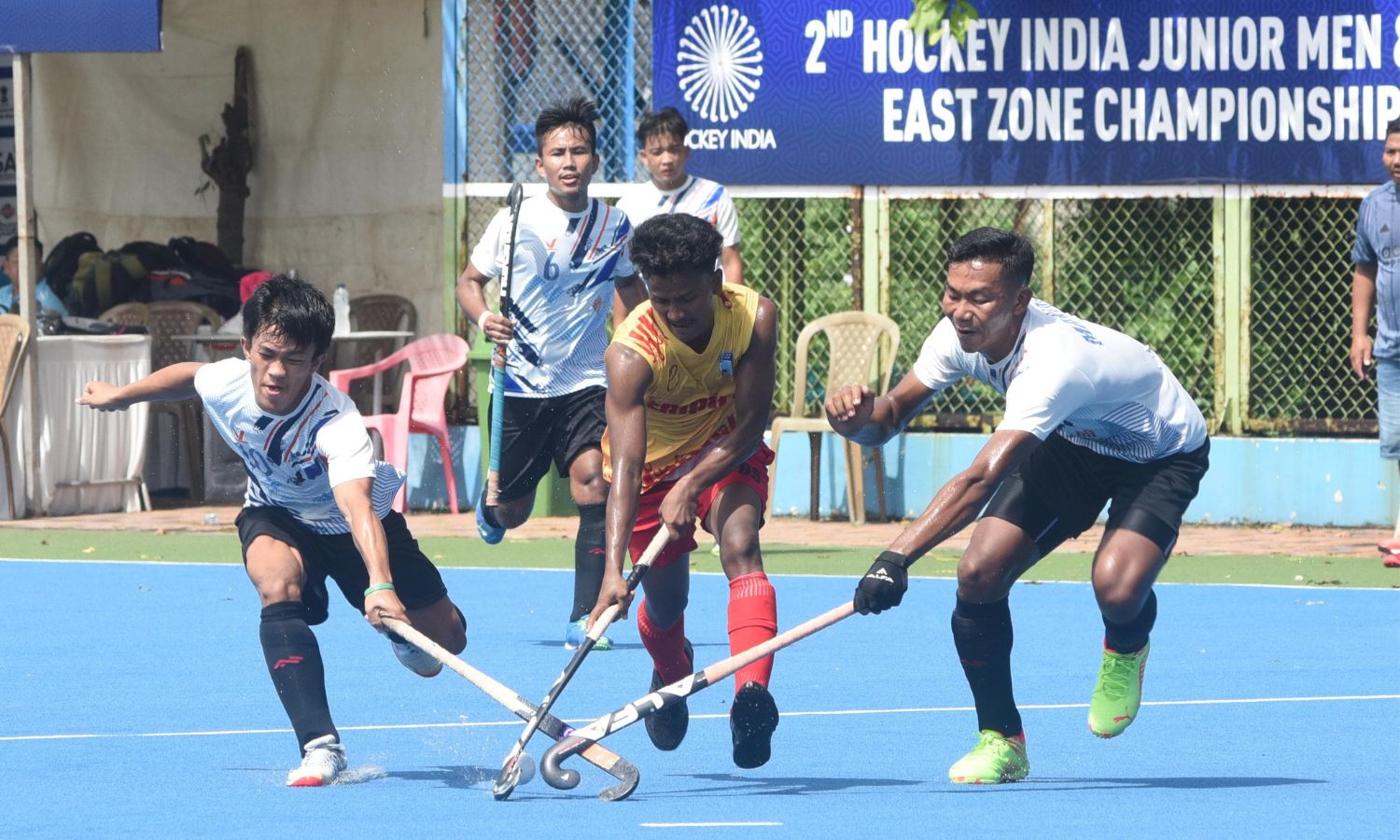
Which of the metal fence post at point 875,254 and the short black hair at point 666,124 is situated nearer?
the short black hair at point 666,124

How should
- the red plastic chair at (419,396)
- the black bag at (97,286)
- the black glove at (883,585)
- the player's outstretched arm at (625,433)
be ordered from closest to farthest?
the black glove at (883,585)
the player's outstretched arm at (625,433)
the red plastic chair at (419,396)
the black bag at (97,286)

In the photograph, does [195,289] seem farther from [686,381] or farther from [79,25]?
[686,381]

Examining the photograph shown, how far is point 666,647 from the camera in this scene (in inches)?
280

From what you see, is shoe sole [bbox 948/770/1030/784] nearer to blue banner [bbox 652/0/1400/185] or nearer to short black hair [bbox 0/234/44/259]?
blue banner [bbox 652/0/1400/185]

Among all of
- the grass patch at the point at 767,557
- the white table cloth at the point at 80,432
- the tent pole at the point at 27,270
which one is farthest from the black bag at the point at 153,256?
the grass patch at the point at 767,557

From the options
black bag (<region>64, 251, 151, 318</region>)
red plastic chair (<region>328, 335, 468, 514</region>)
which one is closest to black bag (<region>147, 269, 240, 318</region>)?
black bag (<region>64, 251, 151, 318</region>)

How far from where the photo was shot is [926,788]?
20.5 ft

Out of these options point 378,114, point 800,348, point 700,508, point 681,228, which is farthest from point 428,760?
point 378,114

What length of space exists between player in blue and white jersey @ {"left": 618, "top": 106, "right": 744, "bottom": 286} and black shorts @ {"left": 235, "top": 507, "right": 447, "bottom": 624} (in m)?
3.92

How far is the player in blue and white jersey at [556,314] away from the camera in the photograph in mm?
9406

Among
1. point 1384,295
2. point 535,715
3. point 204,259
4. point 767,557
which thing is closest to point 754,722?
point 535,715

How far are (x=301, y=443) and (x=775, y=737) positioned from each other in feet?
5.67

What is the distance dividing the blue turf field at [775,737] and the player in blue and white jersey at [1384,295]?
1126mm

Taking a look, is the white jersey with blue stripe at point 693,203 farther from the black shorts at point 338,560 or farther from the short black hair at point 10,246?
the short black hair at point 10,246
